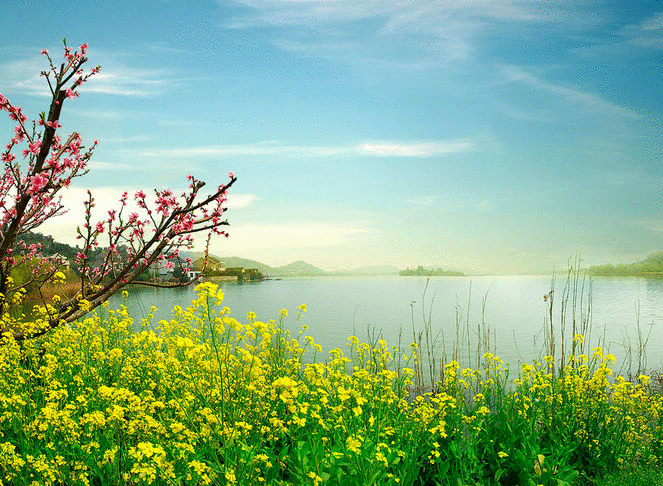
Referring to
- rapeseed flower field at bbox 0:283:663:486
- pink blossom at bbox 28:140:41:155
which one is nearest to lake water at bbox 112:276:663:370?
rapeseed flower field at bbox 0:283:663:486

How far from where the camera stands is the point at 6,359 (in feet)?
17.4

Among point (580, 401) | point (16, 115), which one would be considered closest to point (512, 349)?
point (580, 401)

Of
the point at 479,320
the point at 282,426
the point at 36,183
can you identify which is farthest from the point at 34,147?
the point at 479,320

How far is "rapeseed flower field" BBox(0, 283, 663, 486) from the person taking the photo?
3.19 m

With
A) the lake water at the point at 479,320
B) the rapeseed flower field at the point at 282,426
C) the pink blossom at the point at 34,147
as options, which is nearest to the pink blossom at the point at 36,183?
the pink blossom at the point at 34,147

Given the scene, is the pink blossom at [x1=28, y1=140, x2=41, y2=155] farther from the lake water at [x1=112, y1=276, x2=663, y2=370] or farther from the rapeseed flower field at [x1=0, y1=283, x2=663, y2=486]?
the lake water at [x1=112, y1=276, x2=663, y2=370]

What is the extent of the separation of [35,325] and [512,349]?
408 inches

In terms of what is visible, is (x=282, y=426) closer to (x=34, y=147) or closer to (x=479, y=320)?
(x=34, y=147)

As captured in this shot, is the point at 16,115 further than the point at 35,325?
No

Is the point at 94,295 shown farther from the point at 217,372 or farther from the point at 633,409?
the point at 633,409

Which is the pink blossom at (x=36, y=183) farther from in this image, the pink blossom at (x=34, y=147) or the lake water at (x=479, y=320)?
the lake water at (x=479, y=320)

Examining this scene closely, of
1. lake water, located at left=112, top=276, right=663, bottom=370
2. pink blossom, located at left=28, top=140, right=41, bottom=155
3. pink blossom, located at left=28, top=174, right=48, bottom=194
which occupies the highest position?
pink blossom, located at left=28, top=140, right=41, bottom=155

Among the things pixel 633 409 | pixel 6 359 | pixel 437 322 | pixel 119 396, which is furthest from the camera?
pixel 437 322

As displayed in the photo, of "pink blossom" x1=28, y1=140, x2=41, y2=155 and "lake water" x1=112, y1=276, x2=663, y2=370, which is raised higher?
"pink blossom" x1=28, y1=140, x2=41, y2=155
